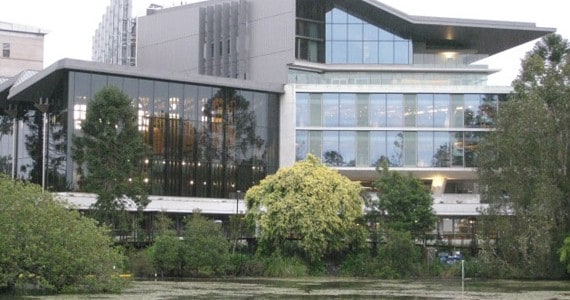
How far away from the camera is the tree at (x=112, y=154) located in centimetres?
6519

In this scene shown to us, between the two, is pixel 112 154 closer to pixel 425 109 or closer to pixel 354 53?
pixel 425 109

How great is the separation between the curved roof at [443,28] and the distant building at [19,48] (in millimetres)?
62921

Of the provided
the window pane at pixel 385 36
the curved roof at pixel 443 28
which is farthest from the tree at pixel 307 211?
the window pane at pixel 385 36

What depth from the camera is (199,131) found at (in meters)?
85.9

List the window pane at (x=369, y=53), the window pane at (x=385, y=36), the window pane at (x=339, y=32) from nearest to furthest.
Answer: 1. the window pane at (x=339, y=32)
2. the window pane at (x=369, y=53)
3. the window pane at (x=385, y=36)

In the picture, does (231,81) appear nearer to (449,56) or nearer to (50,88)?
(50,88)

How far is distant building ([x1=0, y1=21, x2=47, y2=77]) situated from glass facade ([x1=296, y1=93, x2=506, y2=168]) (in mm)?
64125

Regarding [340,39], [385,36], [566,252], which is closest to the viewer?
[566,252]

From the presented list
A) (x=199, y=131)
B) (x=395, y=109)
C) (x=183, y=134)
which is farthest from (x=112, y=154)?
(x=395, y=109)

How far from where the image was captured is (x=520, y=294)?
4609cm

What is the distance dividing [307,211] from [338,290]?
58.1 feet

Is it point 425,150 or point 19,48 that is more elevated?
point 19,48

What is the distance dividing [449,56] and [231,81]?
24454mm

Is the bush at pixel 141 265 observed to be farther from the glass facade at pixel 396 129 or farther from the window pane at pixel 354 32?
the window pane at pixel 354 32
